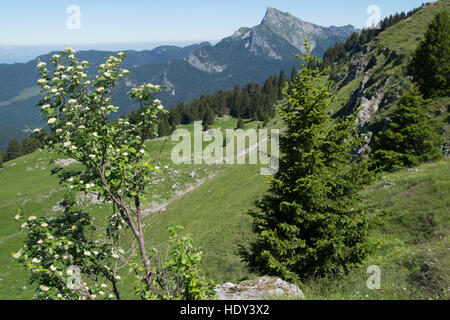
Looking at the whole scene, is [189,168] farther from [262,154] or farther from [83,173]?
[83,173]

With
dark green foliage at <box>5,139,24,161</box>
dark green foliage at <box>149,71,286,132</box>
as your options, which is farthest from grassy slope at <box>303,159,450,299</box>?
dark green foliage at <box>5,139,24,161</box>

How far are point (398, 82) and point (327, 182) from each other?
3839 cm

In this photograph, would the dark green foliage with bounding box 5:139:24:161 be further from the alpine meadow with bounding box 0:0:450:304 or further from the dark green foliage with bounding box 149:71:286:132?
the alpine meadow with bounding box 0:0:450:304

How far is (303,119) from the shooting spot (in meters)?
12.8

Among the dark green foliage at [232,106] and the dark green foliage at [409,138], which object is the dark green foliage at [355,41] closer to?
the dark green foliage at [232,106]

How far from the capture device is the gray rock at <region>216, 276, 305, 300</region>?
8.88 metres

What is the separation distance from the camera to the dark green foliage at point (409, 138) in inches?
901

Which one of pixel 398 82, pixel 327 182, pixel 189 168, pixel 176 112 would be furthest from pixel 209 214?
pixel 176 112

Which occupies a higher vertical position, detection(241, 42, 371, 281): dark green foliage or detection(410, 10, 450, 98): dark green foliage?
detection(410, 10, 450, 98): dark green foliage

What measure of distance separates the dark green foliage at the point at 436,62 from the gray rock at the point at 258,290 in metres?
33.1

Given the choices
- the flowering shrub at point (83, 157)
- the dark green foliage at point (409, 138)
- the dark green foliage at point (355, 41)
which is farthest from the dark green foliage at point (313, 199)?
the dark green foliage at point (355, 41)

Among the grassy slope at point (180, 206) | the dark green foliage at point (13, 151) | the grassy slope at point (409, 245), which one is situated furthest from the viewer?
the dark green foliage at point (13, 151)

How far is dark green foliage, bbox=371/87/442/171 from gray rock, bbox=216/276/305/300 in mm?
16758
